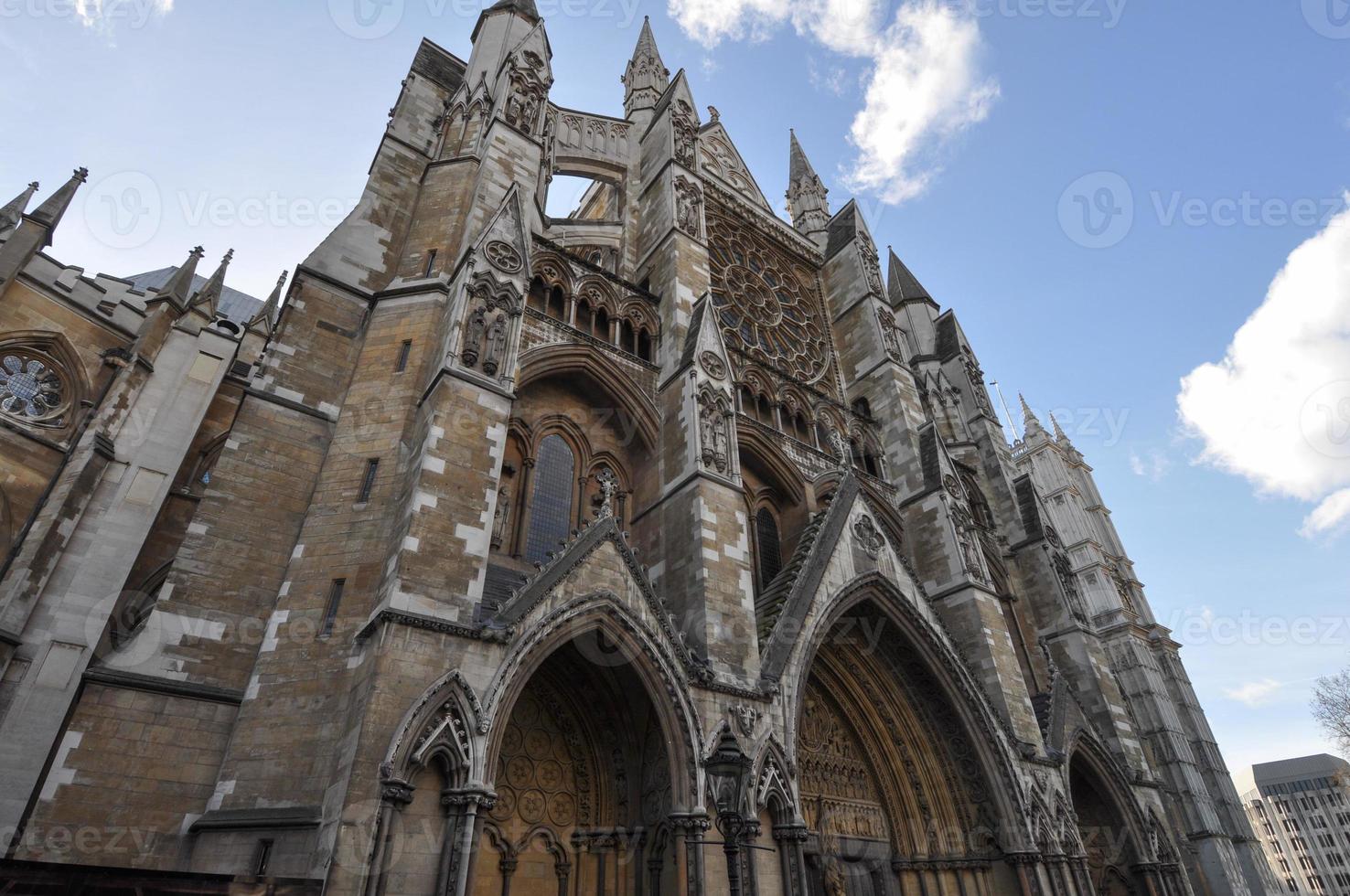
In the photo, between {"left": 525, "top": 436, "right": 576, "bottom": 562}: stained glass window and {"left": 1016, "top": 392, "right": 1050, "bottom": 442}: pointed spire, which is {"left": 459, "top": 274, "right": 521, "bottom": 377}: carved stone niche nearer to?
{"left": 525, "top": 436, "right": 576, "bottom": 562}: stained glass window

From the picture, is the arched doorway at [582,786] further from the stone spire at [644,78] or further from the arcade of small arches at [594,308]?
the stone spire at [644,78]

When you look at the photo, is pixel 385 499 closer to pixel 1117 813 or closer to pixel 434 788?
pixel 434 788

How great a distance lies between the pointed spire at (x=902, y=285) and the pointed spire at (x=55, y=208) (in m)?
22.7

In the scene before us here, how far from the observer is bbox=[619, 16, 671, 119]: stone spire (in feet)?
73.7

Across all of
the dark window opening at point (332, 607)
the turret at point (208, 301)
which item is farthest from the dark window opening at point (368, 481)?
the turret at point (208, 301)

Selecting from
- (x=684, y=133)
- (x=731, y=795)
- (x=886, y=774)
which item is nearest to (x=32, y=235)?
(x=684, y=133)

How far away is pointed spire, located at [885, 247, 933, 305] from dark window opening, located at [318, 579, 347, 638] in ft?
68.3

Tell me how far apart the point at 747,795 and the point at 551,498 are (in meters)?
5.69

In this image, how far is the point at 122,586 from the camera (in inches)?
407

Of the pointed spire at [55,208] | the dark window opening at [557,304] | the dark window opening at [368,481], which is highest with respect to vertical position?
the pointed spire at [55,208]

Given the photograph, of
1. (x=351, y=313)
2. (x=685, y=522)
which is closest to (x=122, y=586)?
(x=351, y=313)

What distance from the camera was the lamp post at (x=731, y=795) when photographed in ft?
26.1

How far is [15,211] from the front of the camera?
15.7 m

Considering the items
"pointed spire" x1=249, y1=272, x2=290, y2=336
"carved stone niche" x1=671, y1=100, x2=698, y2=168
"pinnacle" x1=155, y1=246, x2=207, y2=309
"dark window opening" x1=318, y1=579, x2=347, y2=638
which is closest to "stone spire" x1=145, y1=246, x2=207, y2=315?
"pinnacle" x1=155, y1=246, x2=207, y2=309
